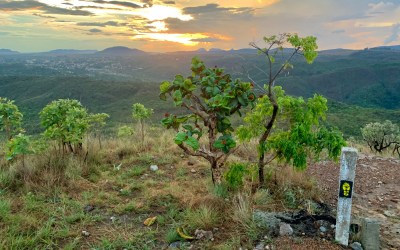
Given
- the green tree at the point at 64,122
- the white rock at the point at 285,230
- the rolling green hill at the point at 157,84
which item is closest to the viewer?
the white rock at the point at 285,230

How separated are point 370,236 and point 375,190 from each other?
2324mm

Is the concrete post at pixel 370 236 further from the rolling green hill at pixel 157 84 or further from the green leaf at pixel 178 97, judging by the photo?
the rolling green hill at pixel 157 84

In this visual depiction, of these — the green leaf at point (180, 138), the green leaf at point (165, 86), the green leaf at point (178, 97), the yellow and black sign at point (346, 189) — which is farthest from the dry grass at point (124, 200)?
the green leaf at point (165, 86)

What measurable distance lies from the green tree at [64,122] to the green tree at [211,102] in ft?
6.06

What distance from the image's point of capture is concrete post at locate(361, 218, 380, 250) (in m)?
3.42

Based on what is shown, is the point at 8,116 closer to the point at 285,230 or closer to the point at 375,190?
the point at 285,230

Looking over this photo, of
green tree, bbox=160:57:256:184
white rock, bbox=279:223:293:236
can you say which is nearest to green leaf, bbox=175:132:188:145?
green tree, bbox=160:57:256:184

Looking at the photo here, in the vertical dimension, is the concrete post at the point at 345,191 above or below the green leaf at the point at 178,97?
below

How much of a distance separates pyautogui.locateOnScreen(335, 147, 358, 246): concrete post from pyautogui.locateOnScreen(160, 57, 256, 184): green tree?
1.38 m

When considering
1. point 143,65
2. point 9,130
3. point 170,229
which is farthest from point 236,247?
point 143,65

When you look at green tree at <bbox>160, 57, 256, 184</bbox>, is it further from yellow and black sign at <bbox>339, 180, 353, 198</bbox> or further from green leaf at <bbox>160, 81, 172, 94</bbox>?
yellow and black sign at <bbox>339, 180, 353, 198</bbox>

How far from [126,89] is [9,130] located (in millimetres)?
79744

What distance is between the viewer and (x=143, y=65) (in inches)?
7190

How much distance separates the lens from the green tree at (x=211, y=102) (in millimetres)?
4332
